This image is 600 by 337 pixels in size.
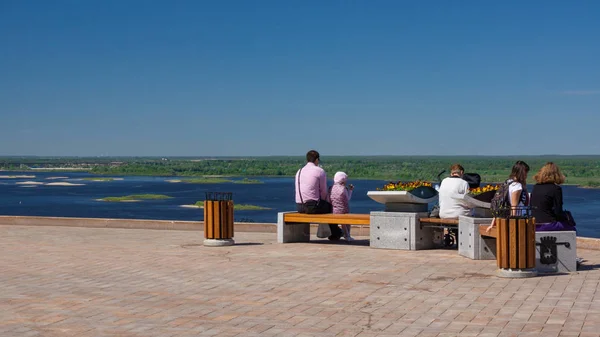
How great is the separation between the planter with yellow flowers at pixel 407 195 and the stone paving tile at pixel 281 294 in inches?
30.5

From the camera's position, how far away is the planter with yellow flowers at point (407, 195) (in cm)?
1308

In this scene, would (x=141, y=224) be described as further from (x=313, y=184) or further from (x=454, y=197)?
(x=454, y=197)

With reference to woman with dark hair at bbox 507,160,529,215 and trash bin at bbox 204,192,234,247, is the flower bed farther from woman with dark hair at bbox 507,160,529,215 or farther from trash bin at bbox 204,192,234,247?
trash bin at bbox 204,192,234,247

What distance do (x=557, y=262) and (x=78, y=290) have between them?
5.69 m

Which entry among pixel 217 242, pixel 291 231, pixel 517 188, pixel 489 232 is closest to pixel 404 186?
pixel 489 232

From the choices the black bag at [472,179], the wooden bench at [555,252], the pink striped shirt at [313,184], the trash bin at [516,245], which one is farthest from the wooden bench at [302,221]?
the trash bin at [516,245]

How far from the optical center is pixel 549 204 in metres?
11.1

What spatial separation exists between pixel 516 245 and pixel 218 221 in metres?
5.41

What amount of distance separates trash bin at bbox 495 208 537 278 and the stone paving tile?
0.64ft

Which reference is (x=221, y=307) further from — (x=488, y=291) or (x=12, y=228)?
(x=12, y=228)

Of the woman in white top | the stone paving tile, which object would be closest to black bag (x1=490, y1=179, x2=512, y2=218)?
the woman in white top

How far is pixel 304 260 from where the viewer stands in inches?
477

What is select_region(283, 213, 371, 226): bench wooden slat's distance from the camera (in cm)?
1352

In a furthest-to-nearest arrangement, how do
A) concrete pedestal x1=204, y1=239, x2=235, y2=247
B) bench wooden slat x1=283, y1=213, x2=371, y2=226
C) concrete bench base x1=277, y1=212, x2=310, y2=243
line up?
1. concrete bench base x1=277, y1=212, x2=310, y2=243
2. concrete pedestal x1=204, y1=239, x2=235, y2=247
3. bench wooden slat x1=283, y1=213, x2=371, y2=226
